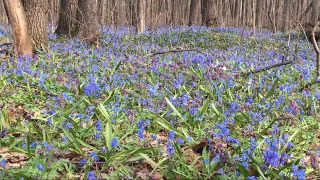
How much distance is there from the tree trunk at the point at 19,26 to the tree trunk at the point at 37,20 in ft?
1.33

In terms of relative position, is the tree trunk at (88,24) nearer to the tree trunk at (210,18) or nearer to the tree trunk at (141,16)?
the tree trunk at (141,16)

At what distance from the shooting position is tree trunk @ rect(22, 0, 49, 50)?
21.4ft

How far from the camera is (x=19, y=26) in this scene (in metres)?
5.95

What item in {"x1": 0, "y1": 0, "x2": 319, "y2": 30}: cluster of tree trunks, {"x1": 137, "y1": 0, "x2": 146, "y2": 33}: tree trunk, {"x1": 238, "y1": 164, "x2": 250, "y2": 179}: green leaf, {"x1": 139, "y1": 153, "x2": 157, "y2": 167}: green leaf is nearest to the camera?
{"x1": 238, "y1": 164, "x2": 250, "y2": 179}: green leaf

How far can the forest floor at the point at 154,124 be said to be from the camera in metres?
2.17

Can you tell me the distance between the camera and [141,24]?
12602mm

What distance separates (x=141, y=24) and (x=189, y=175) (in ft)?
35.8

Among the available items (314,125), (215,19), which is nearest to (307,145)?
(314,125)

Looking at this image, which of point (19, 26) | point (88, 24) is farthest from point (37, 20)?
point (88, 24)

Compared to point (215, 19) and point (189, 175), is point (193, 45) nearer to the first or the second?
point (215, 19)

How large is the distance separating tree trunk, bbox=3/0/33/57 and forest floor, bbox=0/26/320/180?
1.21 feet

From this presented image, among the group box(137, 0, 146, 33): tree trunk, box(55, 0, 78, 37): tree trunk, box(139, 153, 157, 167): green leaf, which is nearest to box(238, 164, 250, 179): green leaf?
box(139, 153, 157, 167): green leaf

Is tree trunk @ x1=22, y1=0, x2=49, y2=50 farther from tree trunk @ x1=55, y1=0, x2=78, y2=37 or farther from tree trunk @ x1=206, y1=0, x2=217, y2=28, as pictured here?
tree trunk @ x1=206, y1=0, x2=217, y2=28

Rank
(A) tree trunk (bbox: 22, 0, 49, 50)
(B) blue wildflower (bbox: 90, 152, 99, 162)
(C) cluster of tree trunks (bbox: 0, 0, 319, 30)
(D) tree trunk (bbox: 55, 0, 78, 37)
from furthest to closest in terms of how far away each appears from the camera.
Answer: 1. (D) tree trunk (bbox: 55, 0, 78, 37)
2. (C) cluster of tree trunks (bbox: 0, 0, 319, 30)
3. (A) tree trunk (bbox: 22, 0, 49, 50)
4. (B) blue wildflower (bbox: 90, 152, 99, 162)
